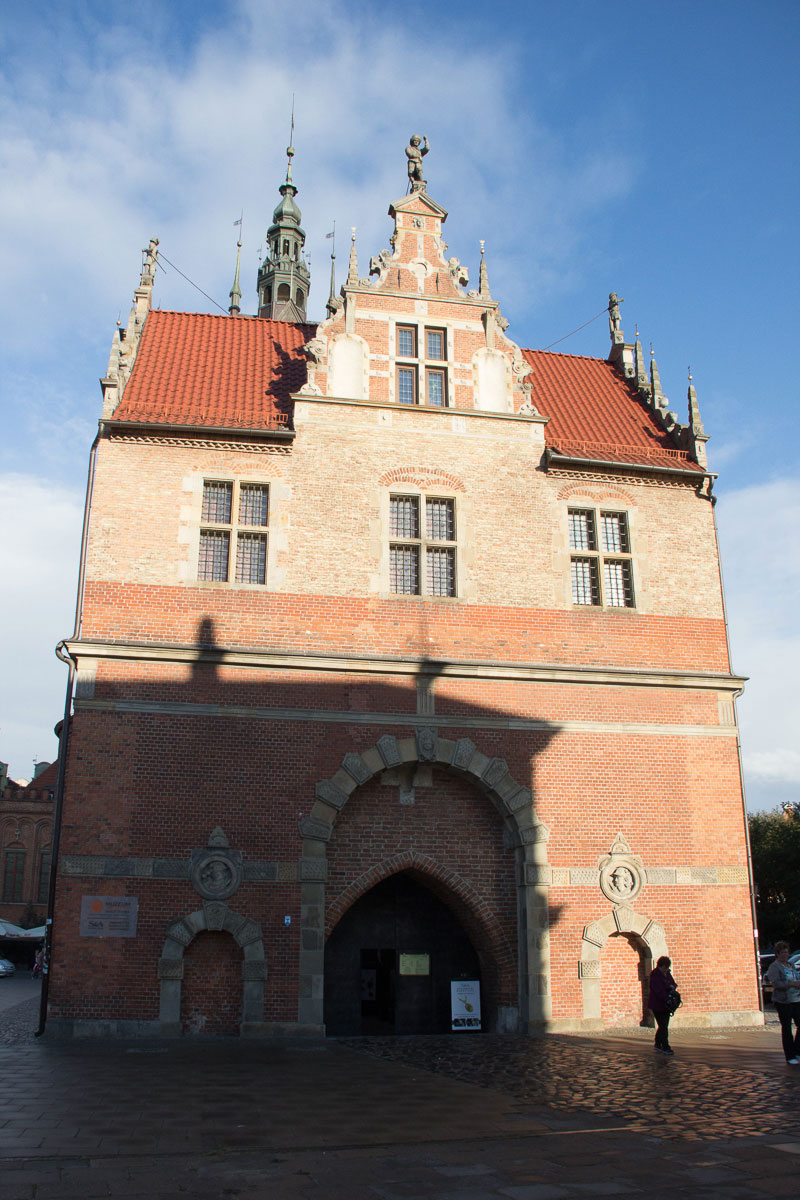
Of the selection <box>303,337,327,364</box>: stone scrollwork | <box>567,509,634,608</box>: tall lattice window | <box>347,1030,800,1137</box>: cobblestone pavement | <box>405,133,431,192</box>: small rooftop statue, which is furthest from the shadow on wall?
<box>405,133,431,192</box>: small rooftop statue

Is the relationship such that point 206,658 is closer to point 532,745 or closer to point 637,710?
point 532,745

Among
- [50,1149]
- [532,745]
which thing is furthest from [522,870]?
[50,1149]

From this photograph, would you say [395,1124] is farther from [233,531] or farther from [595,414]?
[595,414]

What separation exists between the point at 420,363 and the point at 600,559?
5.71 m

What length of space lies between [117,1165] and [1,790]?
65607mm

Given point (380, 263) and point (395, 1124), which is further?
point (380, 263)

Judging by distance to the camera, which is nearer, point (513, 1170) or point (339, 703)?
point (513, 1170)

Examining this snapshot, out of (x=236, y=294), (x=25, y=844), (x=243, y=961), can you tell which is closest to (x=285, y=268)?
(x=236, y=294)

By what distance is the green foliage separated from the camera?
138 ft

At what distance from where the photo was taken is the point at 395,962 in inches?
750

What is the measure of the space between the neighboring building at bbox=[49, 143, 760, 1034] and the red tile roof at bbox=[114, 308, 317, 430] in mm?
145

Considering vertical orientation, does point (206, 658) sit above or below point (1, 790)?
below

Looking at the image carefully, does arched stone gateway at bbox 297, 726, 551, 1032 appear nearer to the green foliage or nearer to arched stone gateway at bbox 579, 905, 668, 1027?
arched stone gateway at bbox 579, 905, 668, 1027

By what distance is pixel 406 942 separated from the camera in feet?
63.2
